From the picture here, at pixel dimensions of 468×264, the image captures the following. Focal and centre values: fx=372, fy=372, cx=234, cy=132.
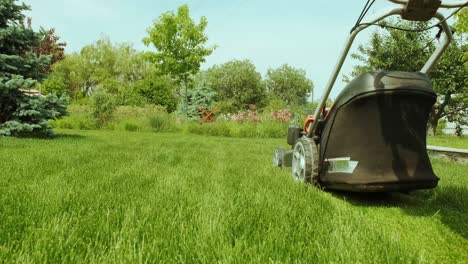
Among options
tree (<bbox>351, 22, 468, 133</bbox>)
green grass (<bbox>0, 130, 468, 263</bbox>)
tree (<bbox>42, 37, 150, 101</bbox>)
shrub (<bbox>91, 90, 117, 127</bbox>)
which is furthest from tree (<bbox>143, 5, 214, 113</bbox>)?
tree (<bbox>42, 37, 150, 101</bbox>)

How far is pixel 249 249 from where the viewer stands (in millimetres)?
1722

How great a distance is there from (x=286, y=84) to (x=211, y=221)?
63928 mm

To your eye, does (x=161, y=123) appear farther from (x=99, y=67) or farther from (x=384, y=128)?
(x=99, y=67)

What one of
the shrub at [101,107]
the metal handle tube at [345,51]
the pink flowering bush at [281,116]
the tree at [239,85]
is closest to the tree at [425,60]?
the pink flowering bush at [281,116]

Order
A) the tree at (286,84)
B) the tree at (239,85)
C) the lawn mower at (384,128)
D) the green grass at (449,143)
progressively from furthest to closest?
1. the tree at (286,84)
2. the tree at (239,85)
3. the green grass at (449,143)
4. the lawn mower at (384,128)

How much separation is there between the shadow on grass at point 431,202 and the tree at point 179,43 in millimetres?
19688

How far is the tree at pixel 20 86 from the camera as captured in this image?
8.49 meters

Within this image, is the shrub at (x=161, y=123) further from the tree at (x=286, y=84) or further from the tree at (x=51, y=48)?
the tree at (x=286, y=84)

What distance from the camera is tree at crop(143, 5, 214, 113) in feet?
74.2

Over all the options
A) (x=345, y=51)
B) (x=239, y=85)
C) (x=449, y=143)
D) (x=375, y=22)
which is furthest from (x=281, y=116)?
(x=239, y=85)

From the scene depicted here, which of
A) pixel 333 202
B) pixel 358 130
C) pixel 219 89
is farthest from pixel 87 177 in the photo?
pixel 219 89

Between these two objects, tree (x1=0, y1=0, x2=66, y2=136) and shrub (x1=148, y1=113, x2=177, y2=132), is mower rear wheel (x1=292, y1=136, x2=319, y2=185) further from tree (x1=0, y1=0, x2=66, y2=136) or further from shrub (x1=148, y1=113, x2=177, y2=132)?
shrub (x1=148, y1=113, x2=177, y2=132)

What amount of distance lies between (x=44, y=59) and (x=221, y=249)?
29.6ft

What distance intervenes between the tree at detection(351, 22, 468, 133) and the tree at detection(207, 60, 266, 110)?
101 ft
